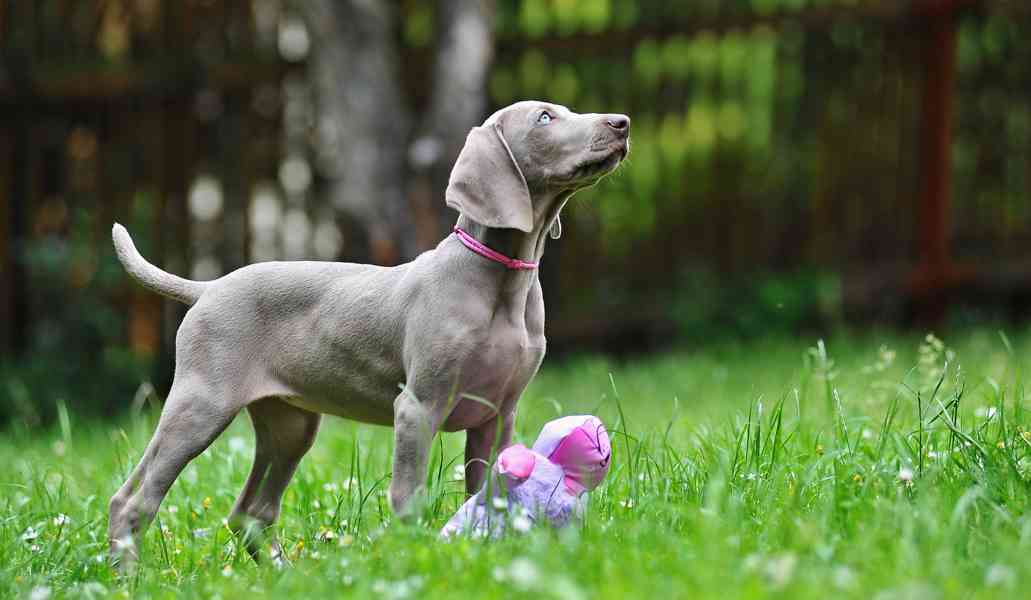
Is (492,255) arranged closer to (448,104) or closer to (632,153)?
(448,104)

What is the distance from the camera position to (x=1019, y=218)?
8.18 m

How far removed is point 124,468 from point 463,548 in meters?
1.98

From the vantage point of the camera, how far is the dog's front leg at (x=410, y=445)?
3035 mm

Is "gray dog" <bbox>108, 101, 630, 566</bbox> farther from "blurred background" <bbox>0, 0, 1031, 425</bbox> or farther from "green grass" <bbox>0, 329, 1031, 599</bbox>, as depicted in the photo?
"blurred background" <bbox>0, 0, 1031, 425</bbox>

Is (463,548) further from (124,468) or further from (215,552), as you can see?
(124,468)

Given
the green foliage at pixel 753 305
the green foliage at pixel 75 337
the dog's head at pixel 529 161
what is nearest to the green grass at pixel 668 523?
the dog's head at pixel 529 161

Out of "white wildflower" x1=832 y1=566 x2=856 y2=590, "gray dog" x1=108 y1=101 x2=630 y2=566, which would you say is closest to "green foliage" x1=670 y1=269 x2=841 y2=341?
"gray dog" x1=108 y1=101 x2=630 y2=566

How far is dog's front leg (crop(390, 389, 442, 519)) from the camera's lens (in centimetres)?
304

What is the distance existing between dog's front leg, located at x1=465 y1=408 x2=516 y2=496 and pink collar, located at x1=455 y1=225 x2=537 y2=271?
1.39 feet

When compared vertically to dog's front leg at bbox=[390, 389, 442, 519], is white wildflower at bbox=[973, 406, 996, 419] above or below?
below

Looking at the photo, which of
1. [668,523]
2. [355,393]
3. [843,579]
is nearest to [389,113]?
[355,393]

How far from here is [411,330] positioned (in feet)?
10.3

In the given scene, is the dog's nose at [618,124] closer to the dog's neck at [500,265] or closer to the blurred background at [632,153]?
the dog's neck at [500,265]

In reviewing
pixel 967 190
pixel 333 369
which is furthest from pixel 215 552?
pixel 967 190
